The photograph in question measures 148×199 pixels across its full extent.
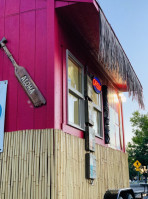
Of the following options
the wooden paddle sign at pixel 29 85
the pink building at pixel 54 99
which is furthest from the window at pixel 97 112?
the wooden paddle sign at pixel 29 85

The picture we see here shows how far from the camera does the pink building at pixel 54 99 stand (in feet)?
14.3

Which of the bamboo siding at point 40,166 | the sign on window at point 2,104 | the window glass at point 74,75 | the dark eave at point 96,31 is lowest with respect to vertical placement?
the bamboo siding at point 40,166

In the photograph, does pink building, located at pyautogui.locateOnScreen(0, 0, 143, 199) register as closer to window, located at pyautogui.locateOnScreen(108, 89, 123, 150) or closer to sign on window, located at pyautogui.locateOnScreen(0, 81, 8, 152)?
sign on window, located at pyautogui.locateOnScreen(0, 81, 8, 152)

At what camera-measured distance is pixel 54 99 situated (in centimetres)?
461

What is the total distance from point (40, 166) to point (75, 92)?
1.88 meters

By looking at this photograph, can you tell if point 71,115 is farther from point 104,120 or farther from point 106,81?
point 106,81

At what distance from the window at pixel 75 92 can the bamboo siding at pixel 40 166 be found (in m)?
0.65

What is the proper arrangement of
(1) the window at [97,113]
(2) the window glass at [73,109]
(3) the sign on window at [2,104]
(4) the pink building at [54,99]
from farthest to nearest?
(1) the window at [97,113] → (2) the window glass at [73,109] → (3) the sign on window at [2,104] → (4) the pink building at [54,99]

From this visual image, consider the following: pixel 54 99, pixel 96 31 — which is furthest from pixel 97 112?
pixel 54 99

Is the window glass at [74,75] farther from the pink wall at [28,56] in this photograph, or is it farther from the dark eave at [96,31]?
the pink wall at [28,56]

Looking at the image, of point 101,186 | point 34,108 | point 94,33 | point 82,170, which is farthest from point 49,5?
point 101,186

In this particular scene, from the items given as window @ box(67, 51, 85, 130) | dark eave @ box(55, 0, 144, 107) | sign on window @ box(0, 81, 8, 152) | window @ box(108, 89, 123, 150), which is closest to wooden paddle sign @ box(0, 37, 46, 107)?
sign on window @ box(0, 81, 8, 152)

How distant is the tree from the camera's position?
30.2 meters

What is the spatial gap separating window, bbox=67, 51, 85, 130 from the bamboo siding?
2.15 feet
